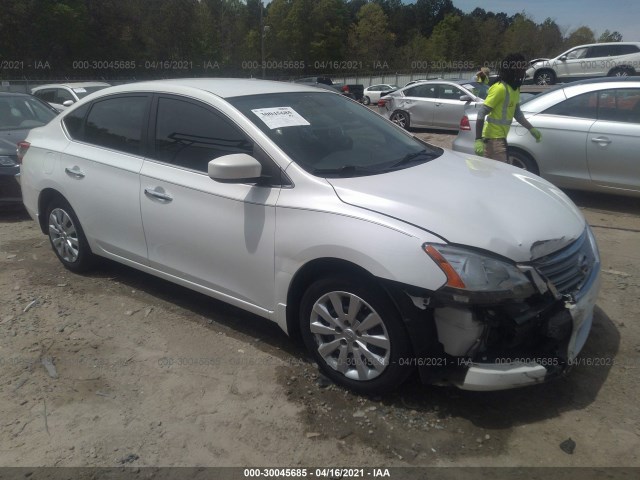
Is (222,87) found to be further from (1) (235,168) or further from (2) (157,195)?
(1) (235,168)

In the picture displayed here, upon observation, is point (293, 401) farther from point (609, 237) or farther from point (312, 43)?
point (312, 43)

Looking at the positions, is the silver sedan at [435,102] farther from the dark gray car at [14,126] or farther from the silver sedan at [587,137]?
the dark gray car at [14,126]

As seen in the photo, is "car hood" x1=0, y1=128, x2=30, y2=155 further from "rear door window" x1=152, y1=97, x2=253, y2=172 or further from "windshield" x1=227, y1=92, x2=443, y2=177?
"windshield" x1=227, y1=92, x2=443, y2=177

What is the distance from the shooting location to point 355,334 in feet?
10.4

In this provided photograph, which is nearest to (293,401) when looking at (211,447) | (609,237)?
(211,447)

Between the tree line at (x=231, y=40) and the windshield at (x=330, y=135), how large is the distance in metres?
40.7

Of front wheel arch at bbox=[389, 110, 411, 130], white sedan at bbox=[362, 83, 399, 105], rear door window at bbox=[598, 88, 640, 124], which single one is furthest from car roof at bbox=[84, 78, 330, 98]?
white sedan at bbox=[362, 83, 399, 105]

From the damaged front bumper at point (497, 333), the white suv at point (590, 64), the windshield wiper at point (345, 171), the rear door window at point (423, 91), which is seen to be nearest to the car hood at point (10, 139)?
the windshield wiper at point (345, 171)

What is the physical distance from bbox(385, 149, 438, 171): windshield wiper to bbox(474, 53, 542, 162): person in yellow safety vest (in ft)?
6.97

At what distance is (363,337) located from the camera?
3.14 metres

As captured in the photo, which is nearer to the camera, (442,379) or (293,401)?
(442,379)

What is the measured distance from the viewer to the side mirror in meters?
3.33

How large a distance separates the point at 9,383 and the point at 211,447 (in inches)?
59.7

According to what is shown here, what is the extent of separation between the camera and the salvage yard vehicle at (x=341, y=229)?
9.49 feet
